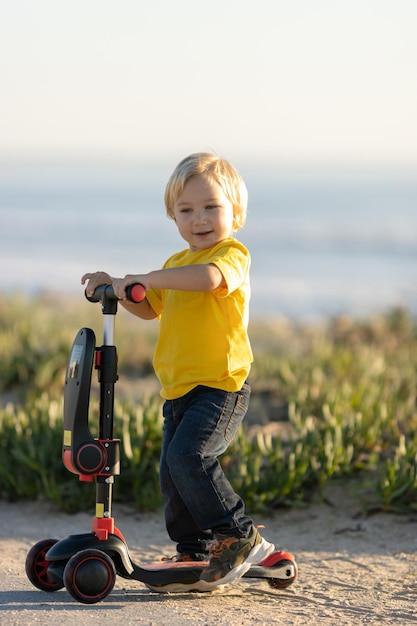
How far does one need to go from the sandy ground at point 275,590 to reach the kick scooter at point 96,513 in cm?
9

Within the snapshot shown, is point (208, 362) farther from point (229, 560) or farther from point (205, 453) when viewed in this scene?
point (229, 560)

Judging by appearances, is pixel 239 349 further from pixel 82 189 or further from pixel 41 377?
pixel 82 189

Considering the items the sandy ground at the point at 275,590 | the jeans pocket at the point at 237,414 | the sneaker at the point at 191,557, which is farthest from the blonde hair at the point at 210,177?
the sandy ground at the point at 275,590

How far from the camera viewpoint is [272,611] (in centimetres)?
417

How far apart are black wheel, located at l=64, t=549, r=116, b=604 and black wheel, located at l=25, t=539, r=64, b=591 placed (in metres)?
0.25

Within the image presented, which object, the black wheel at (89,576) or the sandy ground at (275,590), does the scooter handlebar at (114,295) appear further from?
the sandy ground at (275,590)

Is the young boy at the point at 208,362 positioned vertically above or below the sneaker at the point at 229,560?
above

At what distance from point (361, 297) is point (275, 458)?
1776 cm

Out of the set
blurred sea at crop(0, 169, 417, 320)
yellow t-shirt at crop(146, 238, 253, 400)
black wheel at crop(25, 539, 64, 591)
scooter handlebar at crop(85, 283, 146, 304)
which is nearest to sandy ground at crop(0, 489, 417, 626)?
black wheel at crop(25, 539, 64, 591)

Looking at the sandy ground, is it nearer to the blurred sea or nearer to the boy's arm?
the boy's arm

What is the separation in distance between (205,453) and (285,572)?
0.74m

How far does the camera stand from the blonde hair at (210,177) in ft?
13.9

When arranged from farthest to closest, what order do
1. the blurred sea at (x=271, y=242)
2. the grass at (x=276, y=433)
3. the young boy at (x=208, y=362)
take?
the blurred sea at (x=271, y=242) → the grass at (x=276, y=433) → the young boy at (x=208, y=362)

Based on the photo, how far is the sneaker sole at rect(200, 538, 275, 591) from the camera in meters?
4.22
